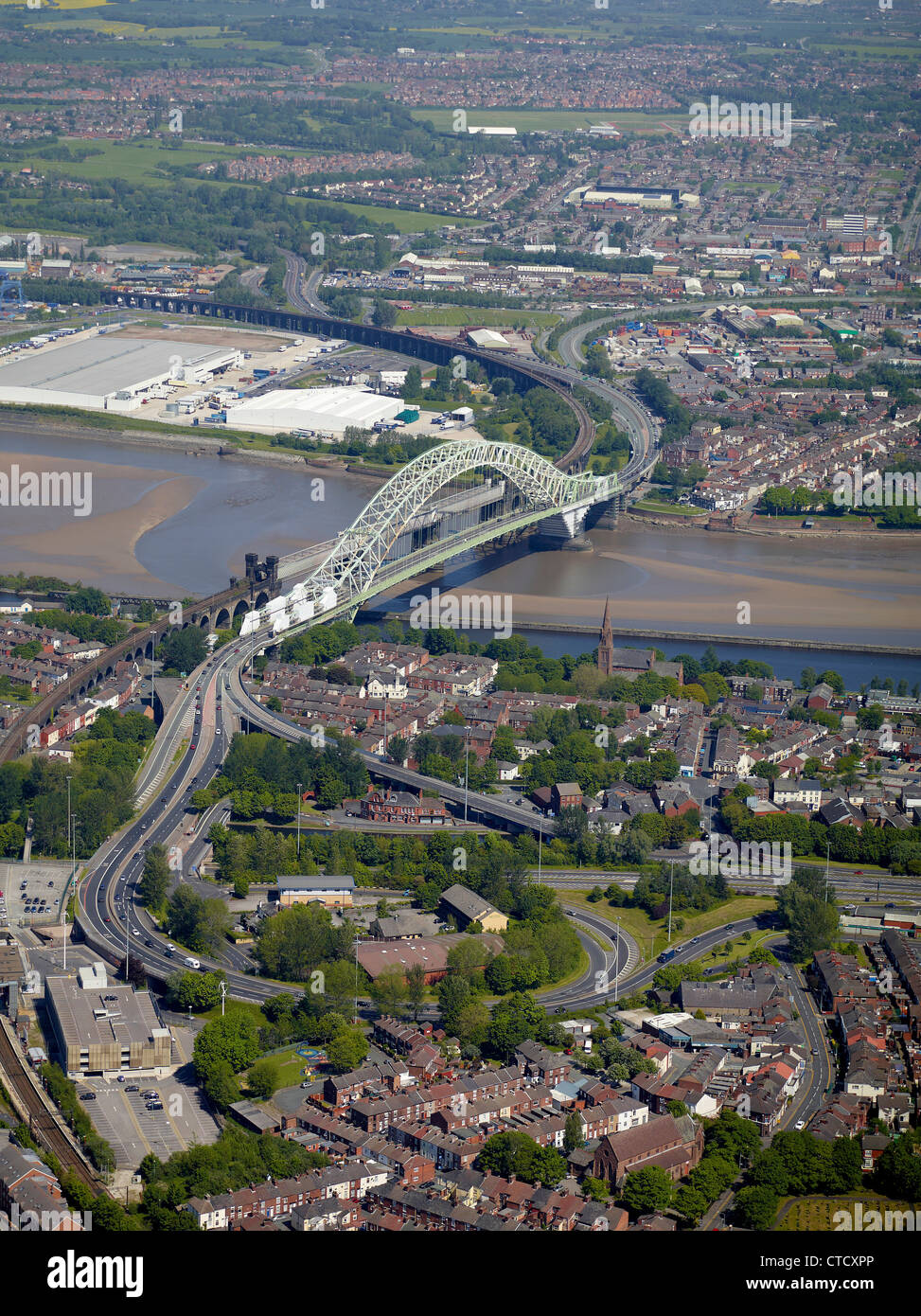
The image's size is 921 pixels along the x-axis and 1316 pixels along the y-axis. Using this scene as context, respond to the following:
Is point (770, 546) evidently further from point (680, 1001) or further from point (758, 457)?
point (680, 1001)

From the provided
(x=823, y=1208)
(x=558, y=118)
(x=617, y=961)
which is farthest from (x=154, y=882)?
(x=558, y=118)

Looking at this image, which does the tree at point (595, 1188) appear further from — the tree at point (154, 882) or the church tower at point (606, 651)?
the church tower at point (606, 651)

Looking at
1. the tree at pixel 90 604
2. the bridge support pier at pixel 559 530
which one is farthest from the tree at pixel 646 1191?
the bridge support pier at pixel 559 530

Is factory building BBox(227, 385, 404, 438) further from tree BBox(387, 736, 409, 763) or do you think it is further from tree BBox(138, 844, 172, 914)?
tree BBox(138, 844, 172, 914)

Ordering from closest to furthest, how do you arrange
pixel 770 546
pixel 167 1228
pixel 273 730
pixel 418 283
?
1. pixel 167 1228
2. pixel 273 730
3. pixel 770 546
4. pixel 418 283

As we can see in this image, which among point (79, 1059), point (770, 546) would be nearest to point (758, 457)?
point (770, 546)
